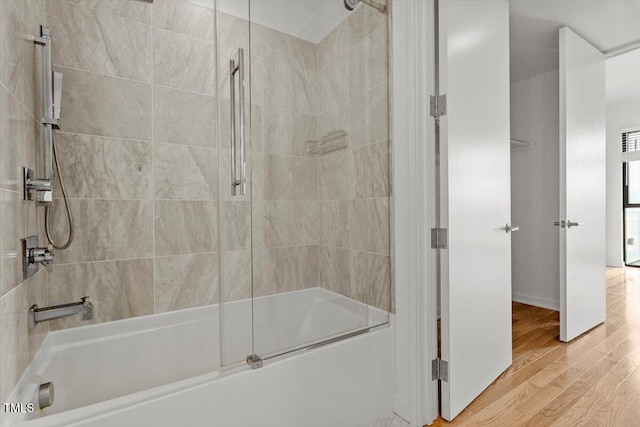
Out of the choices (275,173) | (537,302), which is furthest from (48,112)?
(537,302)

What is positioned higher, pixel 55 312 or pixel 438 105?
pixel 438 105

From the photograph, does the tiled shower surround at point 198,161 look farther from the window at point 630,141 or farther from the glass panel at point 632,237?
the glass panel at point 632,237

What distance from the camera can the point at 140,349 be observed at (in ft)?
5.58

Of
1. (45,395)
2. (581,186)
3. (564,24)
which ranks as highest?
(564,24)

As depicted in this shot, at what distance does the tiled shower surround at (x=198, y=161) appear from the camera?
57.4 inches

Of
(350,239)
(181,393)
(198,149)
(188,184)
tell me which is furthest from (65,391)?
(350,239)

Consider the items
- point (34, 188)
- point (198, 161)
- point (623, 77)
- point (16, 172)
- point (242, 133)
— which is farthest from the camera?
point (623, 77)

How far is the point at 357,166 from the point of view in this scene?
1746 millimetres

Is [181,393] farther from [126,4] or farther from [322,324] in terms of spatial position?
[126,4]

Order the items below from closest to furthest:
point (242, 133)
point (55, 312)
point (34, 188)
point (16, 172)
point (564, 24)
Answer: point (16, 172)
point (34, 188)
point (55, 312)
point (242, 133)
point (564, 24)

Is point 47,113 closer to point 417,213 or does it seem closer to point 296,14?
point 296,14

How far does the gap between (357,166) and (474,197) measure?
68 centimetres

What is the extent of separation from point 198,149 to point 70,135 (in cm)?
60

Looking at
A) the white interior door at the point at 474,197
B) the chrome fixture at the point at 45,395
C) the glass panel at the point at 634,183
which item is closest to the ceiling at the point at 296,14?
the white interior door at the point at 474,197
